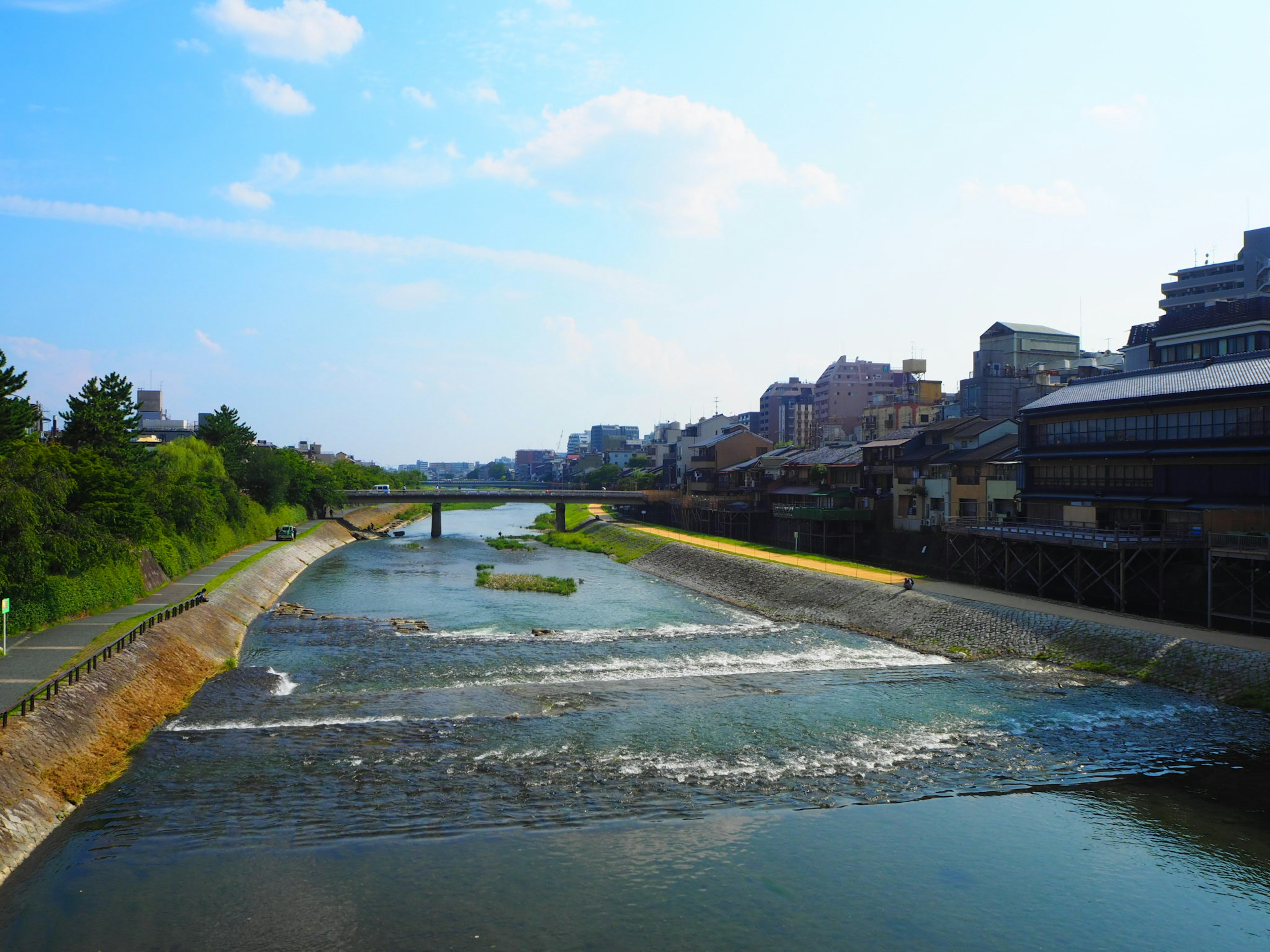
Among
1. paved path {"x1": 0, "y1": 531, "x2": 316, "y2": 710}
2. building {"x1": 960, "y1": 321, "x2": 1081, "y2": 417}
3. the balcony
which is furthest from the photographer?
building {"x1": 960, "y1": 321, "x2": 1081, "y2": 417}

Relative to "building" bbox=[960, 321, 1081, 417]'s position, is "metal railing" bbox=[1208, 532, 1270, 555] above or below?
below

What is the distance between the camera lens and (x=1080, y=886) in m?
15.9

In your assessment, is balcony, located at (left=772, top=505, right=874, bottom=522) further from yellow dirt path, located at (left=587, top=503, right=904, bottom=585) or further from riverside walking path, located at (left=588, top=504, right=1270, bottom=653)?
yellow dirt path, located at (left=587, top=503, right=904, bottom=585)

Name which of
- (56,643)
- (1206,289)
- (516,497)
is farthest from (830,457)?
(56,643)

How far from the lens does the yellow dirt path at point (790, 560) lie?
47062 mm

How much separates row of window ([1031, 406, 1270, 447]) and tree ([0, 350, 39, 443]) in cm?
5218

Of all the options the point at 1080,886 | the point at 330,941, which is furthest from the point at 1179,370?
the point at 330,941

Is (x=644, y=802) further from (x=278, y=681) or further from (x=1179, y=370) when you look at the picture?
(x=1179, y=370)

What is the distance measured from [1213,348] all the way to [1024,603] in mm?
22891

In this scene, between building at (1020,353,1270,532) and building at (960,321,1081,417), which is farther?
building at (960,321,1081,417)

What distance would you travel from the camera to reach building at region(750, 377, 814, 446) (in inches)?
6668

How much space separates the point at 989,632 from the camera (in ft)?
113

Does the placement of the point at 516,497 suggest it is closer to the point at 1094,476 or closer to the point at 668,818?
the point at 1094,476

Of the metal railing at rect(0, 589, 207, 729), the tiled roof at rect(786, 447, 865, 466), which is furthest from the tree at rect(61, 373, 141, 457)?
the tiled roof at rect(786, 447, 865, 466)
